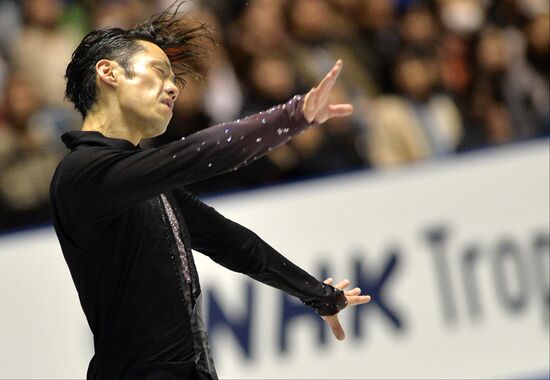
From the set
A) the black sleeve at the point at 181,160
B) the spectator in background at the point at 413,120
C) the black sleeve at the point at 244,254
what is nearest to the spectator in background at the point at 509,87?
the spectator in background at the point at 413,120

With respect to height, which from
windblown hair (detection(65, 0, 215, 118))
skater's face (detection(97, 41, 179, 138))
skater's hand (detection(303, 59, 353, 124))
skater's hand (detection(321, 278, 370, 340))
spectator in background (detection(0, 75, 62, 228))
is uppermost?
spectator in background (detection(0, 75, 62, 228))

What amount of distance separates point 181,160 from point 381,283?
10.6 feet

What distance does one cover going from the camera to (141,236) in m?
2.97

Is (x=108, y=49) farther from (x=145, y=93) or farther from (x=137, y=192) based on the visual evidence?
(x=137, y=192)

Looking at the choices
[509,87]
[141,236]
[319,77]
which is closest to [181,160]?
[141,236]

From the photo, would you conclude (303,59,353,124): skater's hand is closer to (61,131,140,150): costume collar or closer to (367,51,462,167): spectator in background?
(61,131,140,150): costume collar

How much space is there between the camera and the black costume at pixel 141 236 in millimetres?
2721

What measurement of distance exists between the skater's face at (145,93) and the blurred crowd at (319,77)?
2933mm

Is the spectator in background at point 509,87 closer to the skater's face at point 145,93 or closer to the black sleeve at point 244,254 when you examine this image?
the black sleeve at point 244,254

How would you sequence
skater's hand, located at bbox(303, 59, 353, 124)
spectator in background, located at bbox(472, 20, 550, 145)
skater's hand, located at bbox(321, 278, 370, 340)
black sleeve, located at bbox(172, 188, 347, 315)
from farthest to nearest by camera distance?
spectator in background, located at bbox(472, 20, 550, 145) < skater's hand, located at bbox(321, 278, 370, 340) < black sleeve, located at bbox(172, 188, 347, 315) < skater's hand, located at bbox(303, 59, 353, 124)

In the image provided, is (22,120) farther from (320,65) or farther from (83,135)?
(83,135)

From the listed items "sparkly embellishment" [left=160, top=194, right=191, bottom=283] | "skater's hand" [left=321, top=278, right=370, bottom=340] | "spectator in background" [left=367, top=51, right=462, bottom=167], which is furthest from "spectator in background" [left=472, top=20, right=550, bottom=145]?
"sparkly embellishment" [left=160, top=194, right=191, bottom=283]

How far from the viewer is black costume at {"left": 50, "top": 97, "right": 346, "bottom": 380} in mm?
2721

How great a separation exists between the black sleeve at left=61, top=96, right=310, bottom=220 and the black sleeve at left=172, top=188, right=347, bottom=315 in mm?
611
